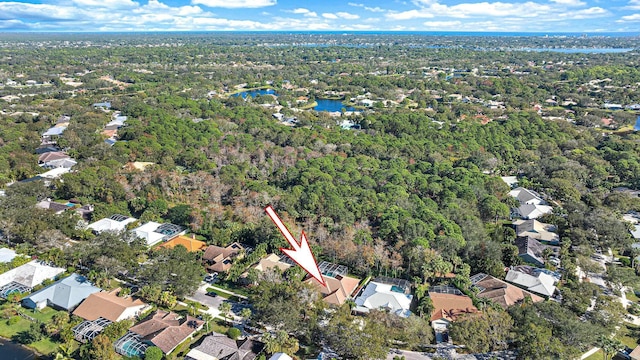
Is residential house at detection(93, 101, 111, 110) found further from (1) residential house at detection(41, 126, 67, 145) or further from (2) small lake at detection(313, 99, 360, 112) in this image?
(2) small lake at detection(313, 99, 360, 112)

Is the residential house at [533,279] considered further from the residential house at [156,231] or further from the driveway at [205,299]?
the residential house at [156,231]

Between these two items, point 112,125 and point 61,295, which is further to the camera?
point 112,125

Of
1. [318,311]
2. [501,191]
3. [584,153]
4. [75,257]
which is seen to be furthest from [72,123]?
[584,153]

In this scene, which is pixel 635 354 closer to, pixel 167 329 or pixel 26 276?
pixel 167 329

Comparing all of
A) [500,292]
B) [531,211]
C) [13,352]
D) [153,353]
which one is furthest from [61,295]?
[531,211]

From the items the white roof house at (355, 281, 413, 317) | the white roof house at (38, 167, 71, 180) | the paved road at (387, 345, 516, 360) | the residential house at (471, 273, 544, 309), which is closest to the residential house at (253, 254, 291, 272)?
the white roof house at (355, 281, 413, 317)

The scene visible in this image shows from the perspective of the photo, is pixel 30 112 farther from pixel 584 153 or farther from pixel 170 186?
pixel 584 153
